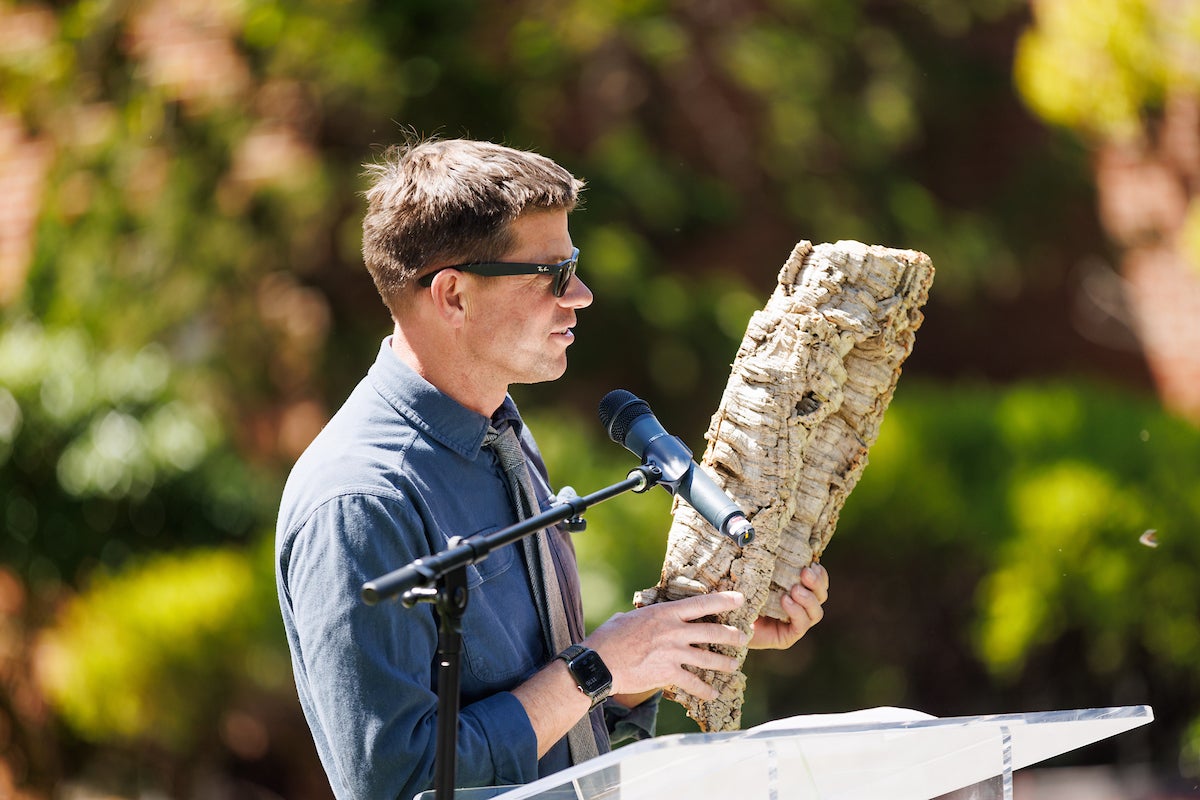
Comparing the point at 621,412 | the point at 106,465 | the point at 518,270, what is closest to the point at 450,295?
the point at 518,270

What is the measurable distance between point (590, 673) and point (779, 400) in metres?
0.64

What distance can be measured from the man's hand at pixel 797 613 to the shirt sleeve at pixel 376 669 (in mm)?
641

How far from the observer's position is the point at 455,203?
2.12 metres

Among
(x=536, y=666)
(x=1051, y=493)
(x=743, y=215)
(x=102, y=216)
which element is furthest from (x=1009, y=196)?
(x=536, y=666)

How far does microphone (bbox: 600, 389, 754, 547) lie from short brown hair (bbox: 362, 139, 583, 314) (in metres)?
0.35

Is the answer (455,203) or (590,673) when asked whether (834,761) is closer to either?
(590,673)

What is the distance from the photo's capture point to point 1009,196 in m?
7.89

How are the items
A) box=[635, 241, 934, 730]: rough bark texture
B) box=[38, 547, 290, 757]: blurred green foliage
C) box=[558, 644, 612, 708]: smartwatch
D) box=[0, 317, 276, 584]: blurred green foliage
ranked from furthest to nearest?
box=[0, 317, 276, 584]: blurred green foliage, box=[38, 547, 290, 757]: blurred green foliage, box=[635, 241, 934, 730]: rough bark texture, box=[558, 644, 612, 708]: smartwatch

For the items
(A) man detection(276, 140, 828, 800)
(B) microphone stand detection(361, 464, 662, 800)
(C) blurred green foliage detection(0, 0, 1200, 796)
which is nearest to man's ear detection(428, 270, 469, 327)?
(A) man detection(276, 140, 828, 800)

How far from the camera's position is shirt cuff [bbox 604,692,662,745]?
260 cm

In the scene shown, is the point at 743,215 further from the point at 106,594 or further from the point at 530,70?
the point at 106,594

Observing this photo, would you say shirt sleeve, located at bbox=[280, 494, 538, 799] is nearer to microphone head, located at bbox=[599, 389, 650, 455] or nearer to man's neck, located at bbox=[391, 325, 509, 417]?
man's neck, located at bbox=[391, 325, 509, 417]

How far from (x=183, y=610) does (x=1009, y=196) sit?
5576 mm

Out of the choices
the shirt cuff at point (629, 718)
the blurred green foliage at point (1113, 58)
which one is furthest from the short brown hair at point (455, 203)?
the blurred green foliage at point (1113, 58)
